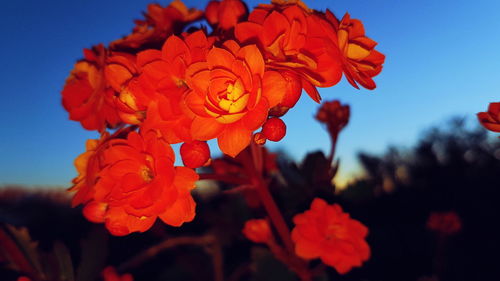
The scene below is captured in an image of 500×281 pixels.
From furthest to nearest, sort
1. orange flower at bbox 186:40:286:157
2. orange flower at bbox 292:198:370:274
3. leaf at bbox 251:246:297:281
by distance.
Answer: leaf at bbox 251:246:297:281, orange flower at bbox 292:198:370:274, orange flower at bbox 186:40:286:157

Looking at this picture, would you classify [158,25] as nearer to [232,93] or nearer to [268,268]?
[232,93]

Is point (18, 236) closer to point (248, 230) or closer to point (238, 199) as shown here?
point (248, 230)

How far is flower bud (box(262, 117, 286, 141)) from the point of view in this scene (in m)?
0.49

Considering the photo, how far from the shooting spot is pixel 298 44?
0.51 meters

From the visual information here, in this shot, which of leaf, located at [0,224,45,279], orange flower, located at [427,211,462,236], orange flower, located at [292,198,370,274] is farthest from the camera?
orange flower, located at [427,211,462,236]

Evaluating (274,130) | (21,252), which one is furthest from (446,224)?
(21,252)

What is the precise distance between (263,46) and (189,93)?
13cm

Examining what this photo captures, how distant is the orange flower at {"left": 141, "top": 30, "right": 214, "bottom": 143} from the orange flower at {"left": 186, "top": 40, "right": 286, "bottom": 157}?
31 mm

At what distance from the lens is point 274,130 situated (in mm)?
493

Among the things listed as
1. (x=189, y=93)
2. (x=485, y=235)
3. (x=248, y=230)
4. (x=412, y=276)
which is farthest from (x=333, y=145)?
(x=485, y=235)

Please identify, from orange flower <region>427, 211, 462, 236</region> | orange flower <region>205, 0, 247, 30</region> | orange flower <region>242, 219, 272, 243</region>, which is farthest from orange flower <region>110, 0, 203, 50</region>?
orange flower <region>427, 211, 462, 236</region>

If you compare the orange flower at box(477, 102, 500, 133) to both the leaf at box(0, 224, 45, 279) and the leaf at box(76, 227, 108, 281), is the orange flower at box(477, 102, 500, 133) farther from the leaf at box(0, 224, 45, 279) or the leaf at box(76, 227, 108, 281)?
the leaf at box(0, 224, 45, 279)

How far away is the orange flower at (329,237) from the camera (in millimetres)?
687

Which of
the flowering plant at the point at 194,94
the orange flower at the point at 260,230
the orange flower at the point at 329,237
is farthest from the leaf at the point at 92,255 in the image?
the orange flower at the point at 329,237
